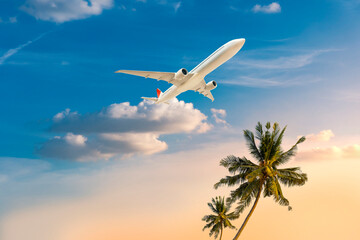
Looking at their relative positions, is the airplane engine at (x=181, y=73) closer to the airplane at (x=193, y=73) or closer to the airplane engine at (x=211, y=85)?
the airplane at (x=193, y=73)

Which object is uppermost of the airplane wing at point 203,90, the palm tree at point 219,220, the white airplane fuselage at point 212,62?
the airplane wing at point 203,90

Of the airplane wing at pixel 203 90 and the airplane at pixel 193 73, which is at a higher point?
the airplane wing at pixel 203 90

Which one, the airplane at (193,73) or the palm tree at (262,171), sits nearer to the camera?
the palm tree at (262,171)

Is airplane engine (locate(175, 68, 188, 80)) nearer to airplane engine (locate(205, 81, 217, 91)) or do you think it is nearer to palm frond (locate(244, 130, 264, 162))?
airplane engine (locate(205, 81, 217, 91))

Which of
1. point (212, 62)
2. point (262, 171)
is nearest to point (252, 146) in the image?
point (262, 171)

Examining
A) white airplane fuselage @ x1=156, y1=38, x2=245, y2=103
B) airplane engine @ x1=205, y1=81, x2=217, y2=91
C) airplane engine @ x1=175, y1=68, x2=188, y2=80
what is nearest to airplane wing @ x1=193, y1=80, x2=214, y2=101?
airplane engine @ x1=205, y1=81, x2=217, y2=91

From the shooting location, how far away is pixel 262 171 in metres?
25.1

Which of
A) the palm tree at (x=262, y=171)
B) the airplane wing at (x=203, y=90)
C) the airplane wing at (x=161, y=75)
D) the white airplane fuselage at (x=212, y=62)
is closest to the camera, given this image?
the palm tree at (x=262, y=171)

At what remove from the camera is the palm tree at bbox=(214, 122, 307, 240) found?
82.3 ft

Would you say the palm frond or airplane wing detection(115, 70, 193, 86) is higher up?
airplane wing detection(115, 70, 193, 86)

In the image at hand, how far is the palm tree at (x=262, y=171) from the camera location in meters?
25.1

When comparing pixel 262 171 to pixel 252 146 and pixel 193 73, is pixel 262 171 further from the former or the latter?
pixel 193 73

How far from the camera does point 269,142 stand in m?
25.7

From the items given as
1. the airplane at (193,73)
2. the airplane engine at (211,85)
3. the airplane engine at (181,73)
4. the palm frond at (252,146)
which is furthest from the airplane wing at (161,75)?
the palm frond at (252,146)
